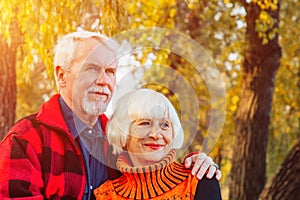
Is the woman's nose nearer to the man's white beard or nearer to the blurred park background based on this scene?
the man's white beard

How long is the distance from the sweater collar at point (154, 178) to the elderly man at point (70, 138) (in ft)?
0.32

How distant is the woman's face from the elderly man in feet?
0.60

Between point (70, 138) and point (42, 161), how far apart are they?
0.18 meters

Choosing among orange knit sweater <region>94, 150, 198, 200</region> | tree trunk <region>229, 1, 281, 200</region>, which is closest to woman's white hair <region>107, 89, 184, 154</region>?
orange knit sweater <region>94, 150, 198, 200</region>

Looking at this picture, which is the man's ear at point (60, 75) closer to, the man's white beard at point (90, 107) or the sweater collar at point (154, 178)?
the man's white beard at point (90, 107)


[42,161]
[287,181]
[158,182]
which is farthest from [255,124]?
[42,161]

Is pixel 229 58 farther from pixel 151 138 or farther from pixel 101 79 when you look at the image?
pixel 151 138

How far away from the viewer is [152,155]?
10.4ft

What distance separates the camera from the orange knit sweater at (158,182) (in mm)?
3164

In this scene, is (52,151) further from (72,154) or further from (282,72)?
(282,72)

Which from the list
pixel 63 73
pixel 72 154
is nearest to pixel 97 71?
pixel 63 73

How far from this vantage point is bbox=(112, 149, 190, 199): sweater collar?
3182 millimetres

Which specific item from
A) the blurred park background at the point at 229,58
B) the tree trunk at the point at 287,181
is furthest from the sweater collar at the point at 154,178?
the tree trunk at the point at 287,181

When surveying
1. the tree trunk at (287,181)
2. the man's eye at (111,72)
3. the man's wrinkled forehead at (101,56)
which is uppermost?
the man's wrinkled forehead at (101,56)
